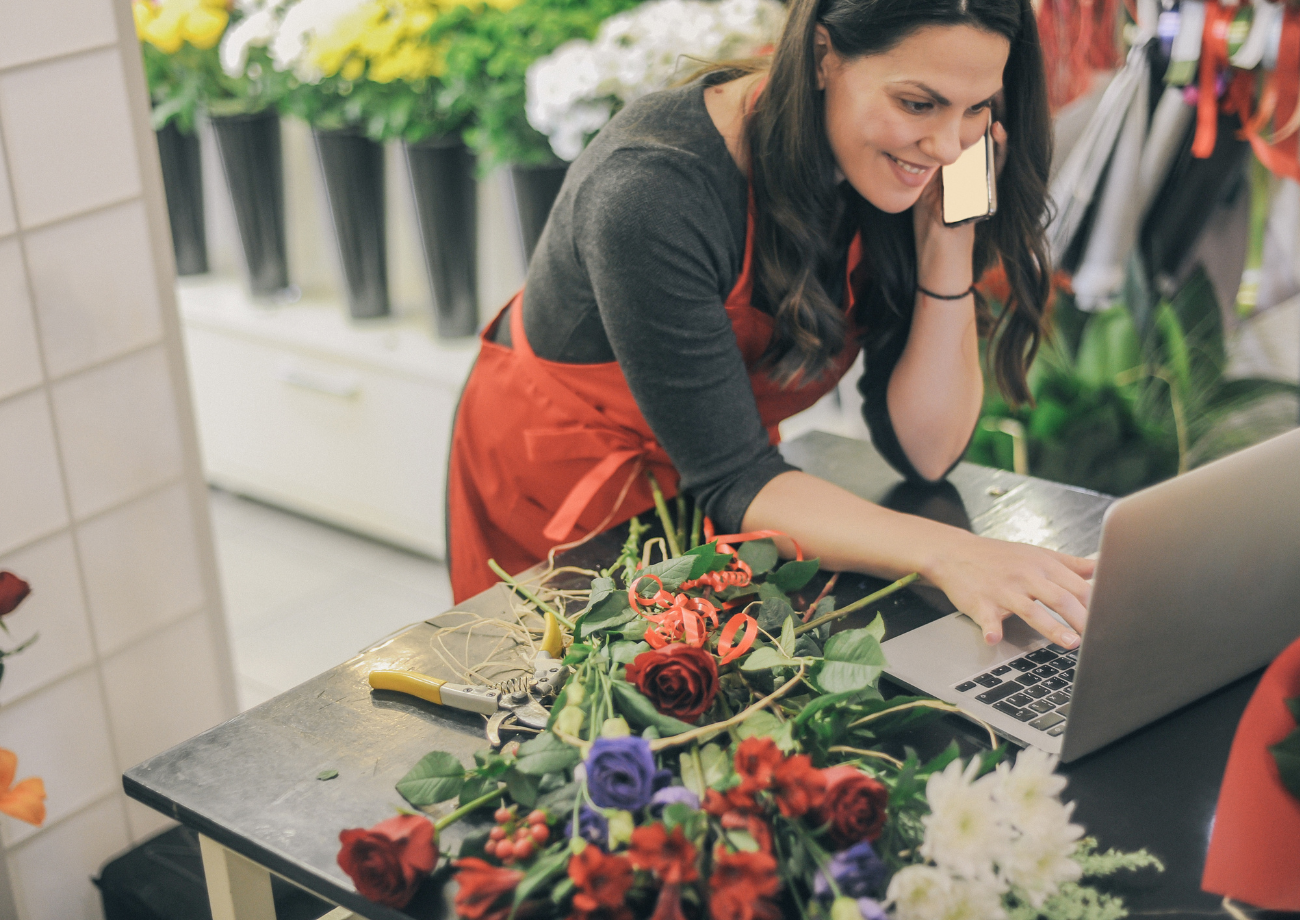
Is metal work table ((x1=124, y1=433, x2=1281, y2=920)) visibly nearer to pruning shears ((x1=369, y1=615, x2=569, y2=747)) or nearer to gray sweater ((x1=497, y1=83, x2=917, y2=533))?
pruning shears ((x1=369, y1=615, x2=569, y2=747))

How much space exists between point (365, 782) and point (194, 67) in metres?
2.45

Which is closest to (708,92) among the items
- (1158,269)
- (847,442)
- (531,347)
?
(531,347)

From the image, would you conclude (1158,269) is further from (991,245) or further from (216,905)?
(216,905)

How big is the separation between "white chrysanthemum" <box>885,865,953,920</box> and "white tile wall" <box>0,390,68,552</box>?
110 centimetres

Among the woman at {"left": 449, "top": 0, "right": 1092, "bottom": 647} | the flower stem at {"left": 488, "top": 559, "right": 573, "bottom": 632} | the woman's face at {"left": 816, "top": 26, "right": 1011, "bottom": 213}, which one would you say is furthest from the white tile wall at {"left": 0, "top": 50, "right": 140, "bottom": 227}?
the woman's face at {"left": 816, "top": 26, "right": 1011, "bottom": 213}

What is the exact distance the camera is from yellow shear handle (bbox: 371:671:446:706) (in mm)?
917

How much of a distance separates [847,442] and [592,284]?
0.48m

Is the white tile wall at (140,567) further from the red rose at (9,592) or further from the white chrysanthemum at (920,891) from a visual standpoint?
the white chrysanthemum at (920,891)

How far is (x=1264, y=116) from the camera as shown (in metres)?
2.04

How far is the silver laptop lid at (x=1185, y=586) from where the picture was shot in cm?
77

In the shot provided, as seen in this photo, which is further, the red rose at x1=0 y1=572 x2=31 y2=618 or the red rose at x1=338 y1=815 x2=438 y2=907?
the red rose at x1=0 y1=572 x2=31 y2=618

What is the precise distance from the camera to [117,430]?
1438 millimetres

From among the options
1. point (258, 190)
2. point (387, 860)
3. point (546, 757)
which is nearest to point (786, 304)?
point (546, 757)

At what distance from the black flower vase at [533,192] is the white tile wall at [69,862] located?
1.29m
